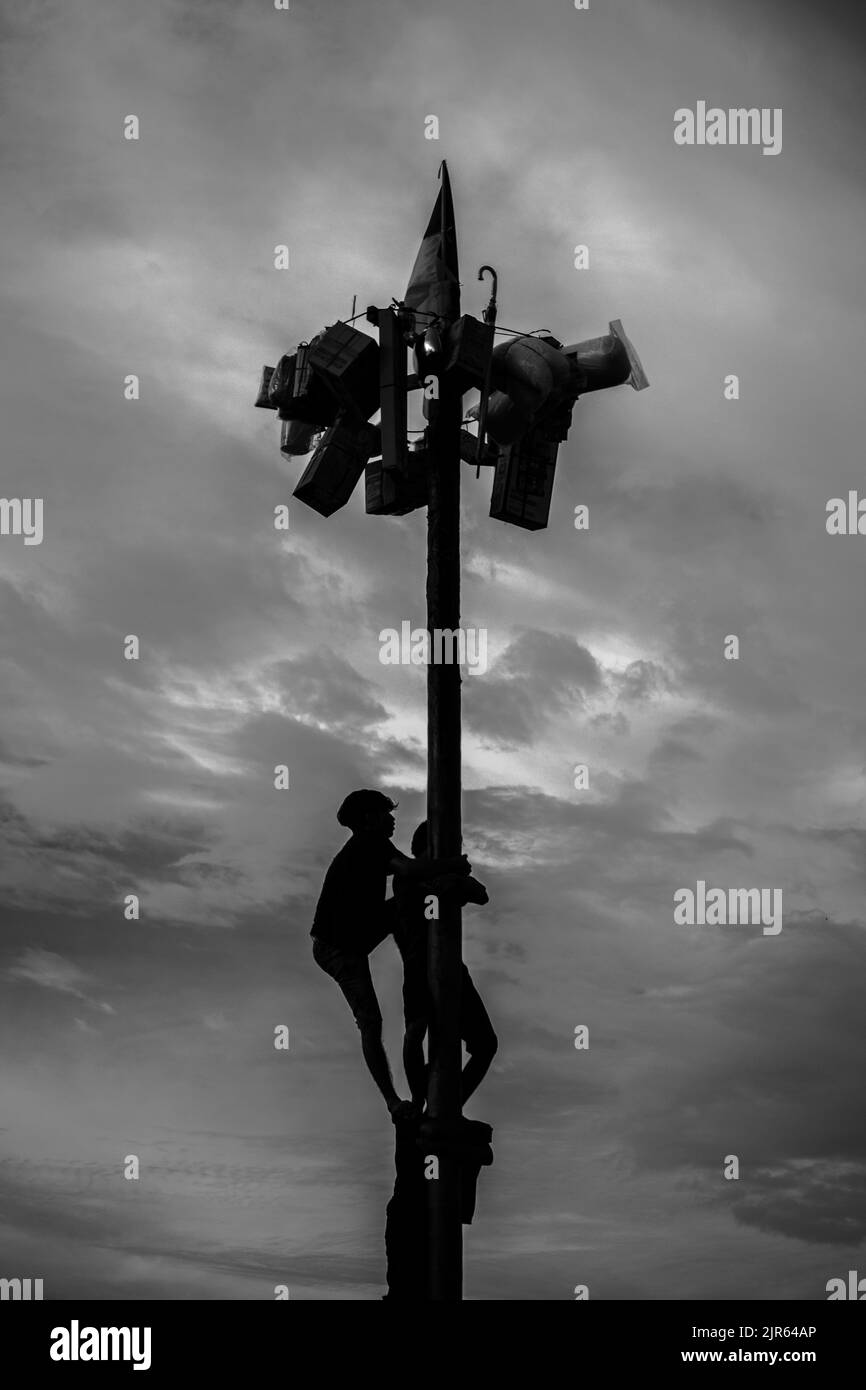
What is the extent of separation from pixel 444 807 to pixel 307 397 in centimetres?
363

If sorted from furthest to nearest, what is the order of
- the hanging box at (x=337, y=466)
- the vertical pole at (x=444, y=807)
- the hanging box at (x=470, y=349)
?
1. the hanging box at (x=337, y=466)
2. the hanging box at (x=470, y=349)
3. the vertical pole at (x=444, y=807)

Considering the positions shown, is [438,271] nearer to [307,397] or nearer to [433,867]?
[307,397]

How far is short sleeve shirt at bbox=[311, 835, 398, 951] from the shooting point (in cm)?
1333

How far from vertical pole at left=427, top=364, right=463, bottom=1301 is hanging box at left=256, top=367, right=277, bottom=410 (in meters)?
1.60

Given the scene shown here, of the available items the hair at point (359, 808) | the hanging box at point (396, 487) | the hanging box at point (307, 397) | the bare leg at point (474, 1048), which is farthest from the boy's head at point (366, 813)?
the hanging box at point (307, 397)

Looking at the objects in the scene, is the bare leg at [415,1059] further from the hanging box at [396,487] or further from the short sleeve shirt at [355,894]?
the hanging box at [396,487]

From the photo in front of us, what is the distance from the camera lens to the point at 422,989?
13.0 meters

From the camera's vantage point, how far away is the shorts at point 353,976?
522 inches

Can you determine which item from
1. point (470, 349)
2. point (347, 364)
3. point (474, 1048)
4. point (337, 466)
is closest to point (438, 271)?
point (470, 349)

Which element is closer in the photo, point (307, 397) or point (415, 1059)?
point (415, 1059)

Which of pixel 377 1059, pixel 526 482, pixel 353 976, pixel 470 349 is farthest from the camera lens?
pixel 526 482

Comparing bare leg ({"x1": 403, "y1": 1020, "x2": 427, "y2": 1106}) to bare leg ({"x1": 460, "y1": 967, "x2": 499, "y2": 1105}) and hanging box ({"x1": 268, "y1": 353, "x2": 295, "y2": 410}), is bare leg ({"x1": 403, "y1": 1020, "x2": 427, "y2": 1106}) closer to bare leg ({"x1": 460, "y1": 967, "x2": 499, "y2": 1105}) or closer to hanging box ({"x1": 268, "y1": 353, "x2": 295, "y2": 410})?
bare leg ({"x1": 460, "y1": 967, "x2": 499, "y2": 1105})
